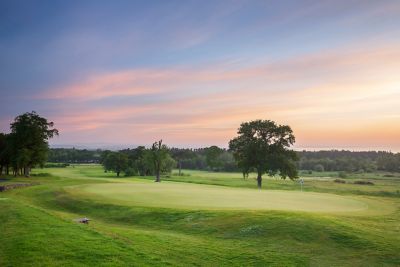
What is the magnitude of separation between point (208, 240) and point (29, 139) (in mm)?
69189

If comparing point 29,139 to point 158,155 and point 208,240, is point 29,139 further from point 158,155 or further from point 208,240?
point 208,240

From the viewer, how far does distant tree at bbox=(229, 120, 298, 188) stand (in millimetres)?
70062

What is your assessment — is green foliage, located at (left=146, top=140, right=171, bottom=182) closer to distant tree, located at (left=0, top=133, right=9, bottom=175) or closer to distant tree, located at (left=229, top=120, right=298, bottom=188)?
distant tree, located at (left=229, top=120, right=298, bottom=188)

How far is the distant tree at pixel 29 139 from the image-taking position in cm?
7525

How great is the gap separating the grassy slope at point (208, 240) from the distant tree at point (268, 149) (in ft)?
140

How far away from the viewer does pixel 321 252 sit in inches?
686

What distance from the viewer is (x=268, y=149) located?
233 feet

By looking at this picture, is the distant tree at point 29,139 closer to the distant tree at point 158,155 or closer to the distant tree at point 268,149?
the distant tree at point 158,155

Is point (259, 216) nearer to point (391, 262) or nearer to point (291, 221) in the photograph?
point (291, 221)

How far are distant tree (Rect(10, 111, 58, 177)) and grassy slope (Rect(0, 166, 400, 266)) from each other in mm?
53976

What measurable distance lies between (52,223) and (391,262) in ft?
57.3

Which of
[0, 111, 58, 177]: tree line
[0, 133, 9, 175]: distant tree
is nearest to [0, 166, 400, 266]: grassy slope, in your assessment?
[0, 111, 58, 177]: tree line

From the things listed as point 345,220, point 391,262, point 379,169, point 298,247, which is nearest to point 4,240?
point 298,247

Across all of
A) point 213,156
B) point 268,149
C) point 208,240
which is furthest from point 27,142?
point 213,156
